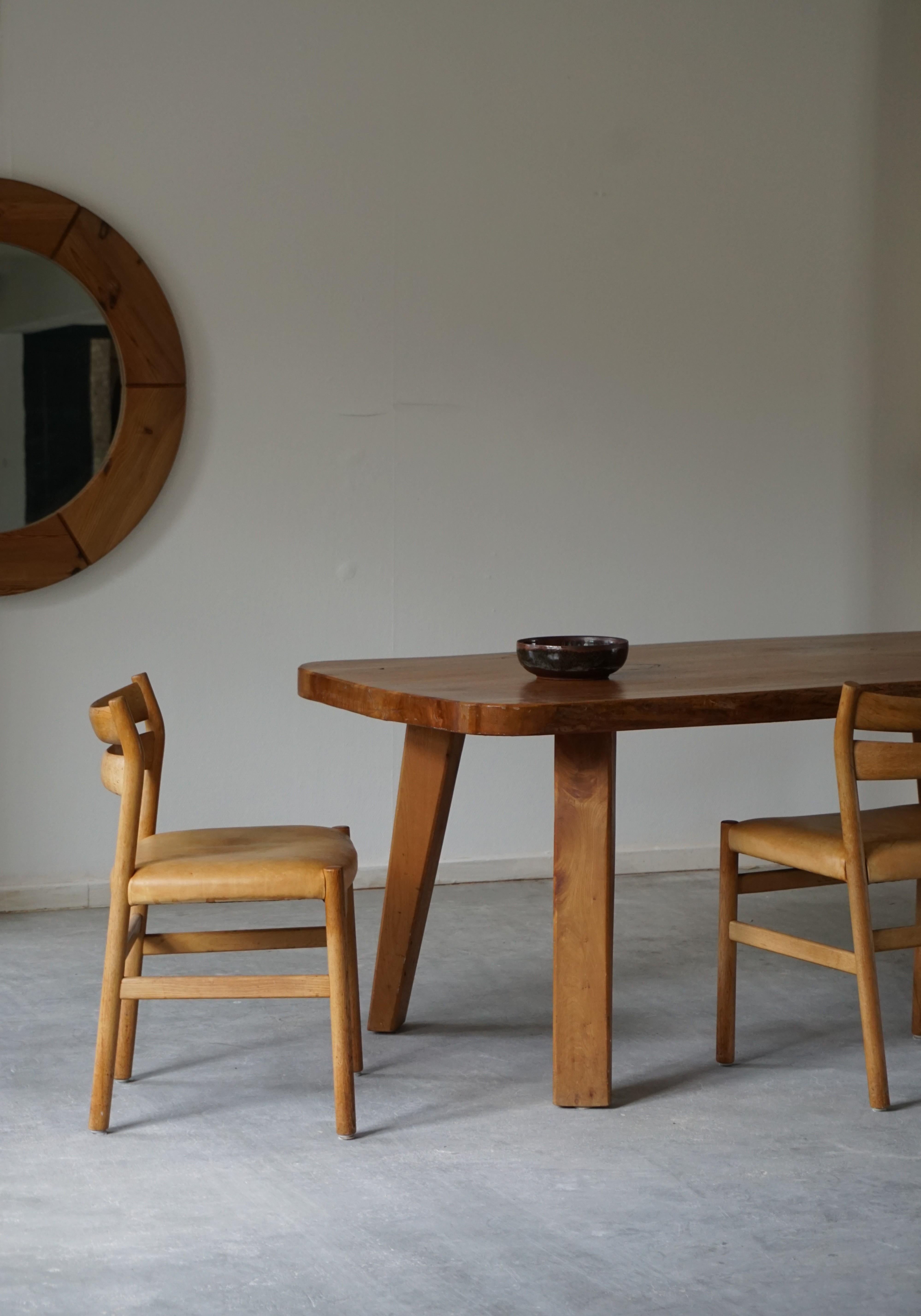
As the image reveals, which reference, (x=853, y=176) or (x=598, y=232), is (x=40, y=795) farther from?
(x=853, y=176)

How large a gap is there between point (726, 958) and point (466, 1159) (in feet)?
2.29

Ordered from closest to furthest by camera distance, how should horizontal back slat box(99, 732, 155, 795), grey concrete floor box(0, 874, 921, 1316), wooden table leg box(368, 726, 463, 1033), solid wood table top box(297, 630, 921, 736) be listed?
grey concrete floor box(0, 874, 921, 1316) → solid wood table top box(297, 630, 921, 736) → horizontal back slat box(99, 732, 155, 795) → wooden table leg box(368, 726, 463, 1033)

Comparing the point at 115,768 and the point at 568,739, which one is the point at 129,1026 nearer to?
the point at 115,768

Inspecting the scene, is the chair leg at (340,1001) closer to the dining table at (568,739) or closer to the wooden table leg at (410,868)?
the dining table at (568,739)

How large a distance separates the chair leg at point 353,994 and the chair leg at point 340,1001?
17 mm

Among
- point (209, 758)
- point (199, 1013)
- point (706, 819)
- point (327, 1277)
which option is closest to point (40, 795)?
point (209, 758)

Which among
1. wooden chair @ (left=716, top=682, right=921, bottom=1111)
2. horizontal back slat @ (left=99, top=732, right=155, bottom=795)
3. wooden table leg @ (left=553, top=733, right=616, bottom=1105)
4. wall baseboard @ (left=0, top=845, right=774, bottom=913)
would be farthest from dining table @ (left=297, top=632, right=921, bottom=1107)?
wall baseboard @ (left=0, top=845, right=774, bottom=913)

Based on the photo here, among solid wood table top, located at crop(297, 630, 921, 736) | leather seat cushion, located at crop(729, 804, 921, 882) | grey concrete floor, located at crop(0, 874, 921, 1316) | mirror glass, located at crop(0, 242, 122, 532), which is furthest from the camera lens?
mirror glass, located at crop(0, 242, 122, 532)

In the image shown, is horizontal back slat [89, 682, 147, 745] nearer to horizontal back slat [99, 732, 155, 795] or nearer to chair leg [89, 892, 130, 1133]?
horizontal back slat [99, 732, 155, 795]

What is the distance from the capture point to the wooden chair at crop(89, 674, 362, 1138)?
2299 millimetres

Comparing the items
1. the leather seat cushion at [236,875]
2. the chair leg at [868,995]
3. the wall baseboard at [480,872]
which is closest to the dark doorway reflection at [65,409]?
the wall baseboard at [480,872]

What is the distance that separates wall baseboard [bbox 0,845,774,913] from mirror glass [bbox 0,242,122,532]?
3.29 feet

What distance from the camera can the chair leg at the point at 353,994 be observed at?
2393mm

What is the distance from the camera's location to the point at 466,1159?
Result: 89.0 inches
